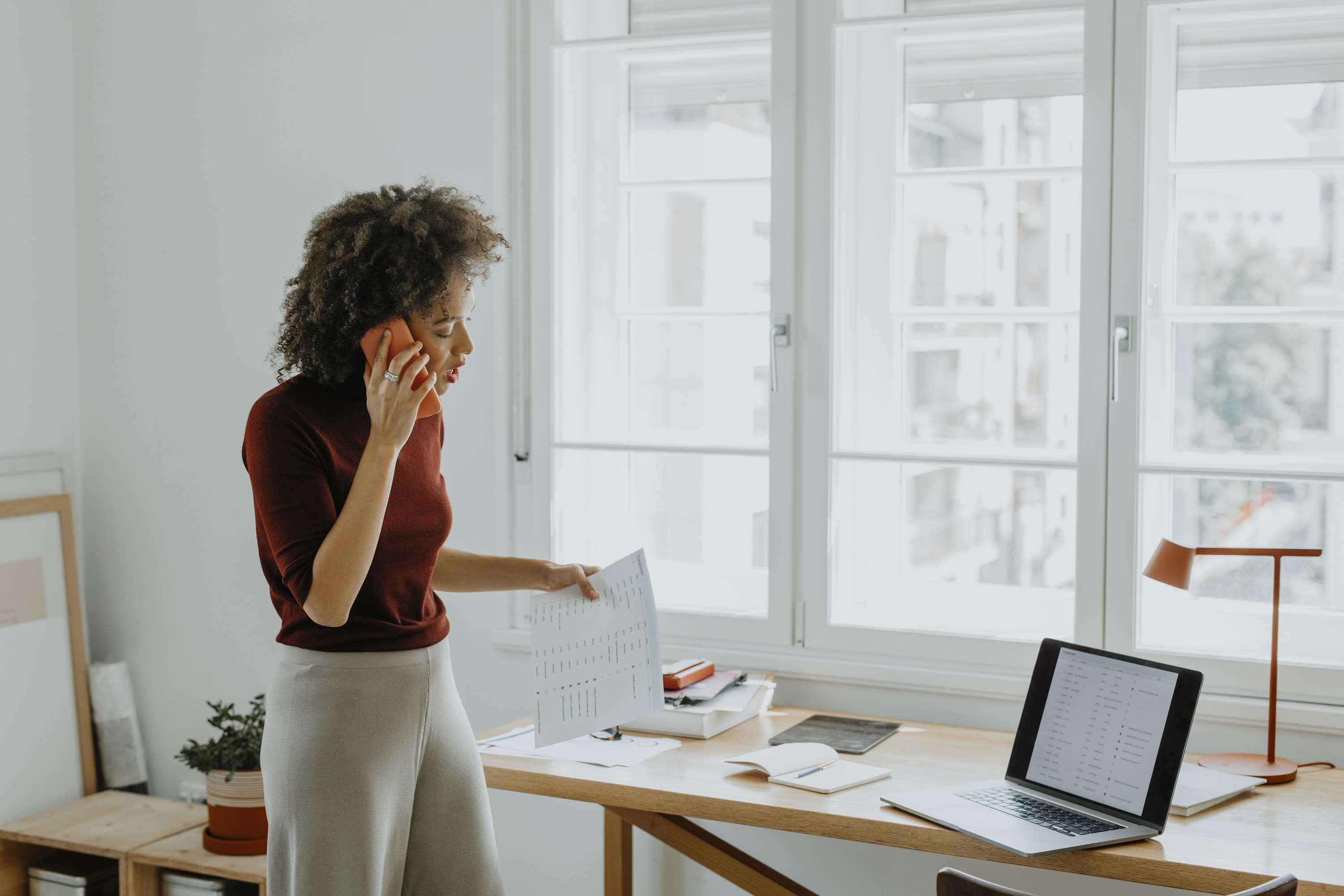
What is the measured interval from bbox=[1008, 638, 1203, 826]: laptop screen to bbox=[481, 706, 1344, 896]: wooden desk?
84 millimetres

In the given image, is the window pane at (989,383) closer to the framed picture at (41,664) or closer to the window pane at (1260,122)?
the window pane at (1260,122)

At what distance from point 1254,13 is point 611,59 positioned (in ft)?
4.32

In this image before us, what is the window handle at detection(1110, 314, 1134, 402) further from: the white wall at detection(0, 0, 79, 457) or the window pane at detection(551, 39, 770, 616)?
Answer: the white wall at detection(0, 0, 79, 457)

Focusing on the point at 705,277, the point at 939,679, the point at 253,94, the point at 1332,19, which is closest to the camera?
the point at 1332,19

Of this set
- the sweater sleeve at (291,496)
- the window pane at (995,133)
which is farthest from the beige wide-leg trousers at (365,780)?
the window pane at (995,133)

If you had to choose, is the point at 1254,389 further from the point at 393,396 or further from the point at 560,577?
the point at 393,396

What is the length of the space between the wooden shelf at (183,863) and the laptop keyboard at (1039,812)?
1.53 meters

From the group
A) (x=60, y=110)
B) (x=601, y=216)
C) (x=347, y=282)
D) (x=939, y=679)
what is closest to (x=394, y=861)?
(x=347, y=282)

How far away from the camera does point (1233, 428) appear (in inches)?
86.4

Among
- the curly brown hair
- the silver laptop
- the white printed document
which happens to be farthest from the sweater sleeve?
the silver laptop

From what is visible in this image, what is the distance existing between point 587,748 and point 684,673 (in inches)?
10.5

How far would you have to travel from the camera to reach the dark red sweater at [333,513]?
1477 millimetres

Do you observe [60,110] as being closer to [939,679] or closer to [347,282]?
[347,282]

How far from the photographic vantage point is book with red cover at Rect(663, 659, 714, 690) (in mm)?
2230
